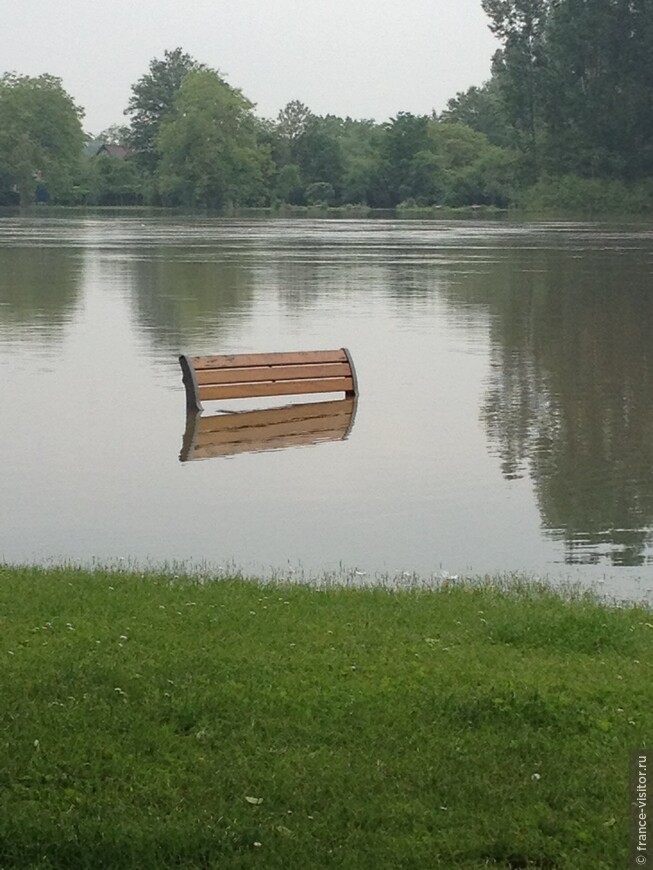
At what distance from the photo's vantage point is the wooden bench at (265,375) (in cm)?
1784

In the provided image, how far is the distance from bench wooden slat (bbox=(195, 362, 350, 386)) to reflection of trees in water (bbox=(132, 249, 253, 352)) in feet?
17.8

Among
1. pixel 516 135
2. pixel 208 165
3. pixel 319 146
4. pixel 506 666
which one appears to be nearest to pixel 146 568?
pixel 506 666

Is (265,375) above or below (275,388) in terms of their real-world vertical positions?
above

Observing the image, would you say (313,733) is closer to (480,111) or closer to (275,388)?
(275,388)

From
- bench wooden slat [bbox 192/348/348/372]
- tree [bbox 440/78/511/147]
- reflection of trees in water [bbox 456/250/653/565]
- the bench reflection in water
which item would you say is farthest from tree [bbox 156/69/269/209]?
the bench reflection in water

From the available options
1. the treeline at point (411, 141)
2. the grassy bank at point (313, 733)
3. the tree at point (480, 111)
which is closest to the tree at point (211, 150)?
the treeline at point (411, 141)

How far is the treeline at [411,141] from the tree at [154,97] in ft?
0.57

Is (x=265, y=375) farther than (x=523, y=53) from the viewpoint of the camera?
No

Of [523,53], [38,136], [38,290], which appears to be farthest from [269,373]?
[38,136]

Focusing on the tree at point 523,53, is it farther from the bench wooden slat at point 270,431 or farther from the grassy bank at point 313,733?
the grassy bank at point 313,733

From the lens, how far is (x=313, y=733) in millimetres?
6082

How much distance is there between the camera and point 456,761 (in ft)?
19.0

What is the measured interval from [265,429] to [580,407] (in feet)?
13.5

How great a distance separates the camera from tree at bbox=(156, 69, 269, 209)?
142m
